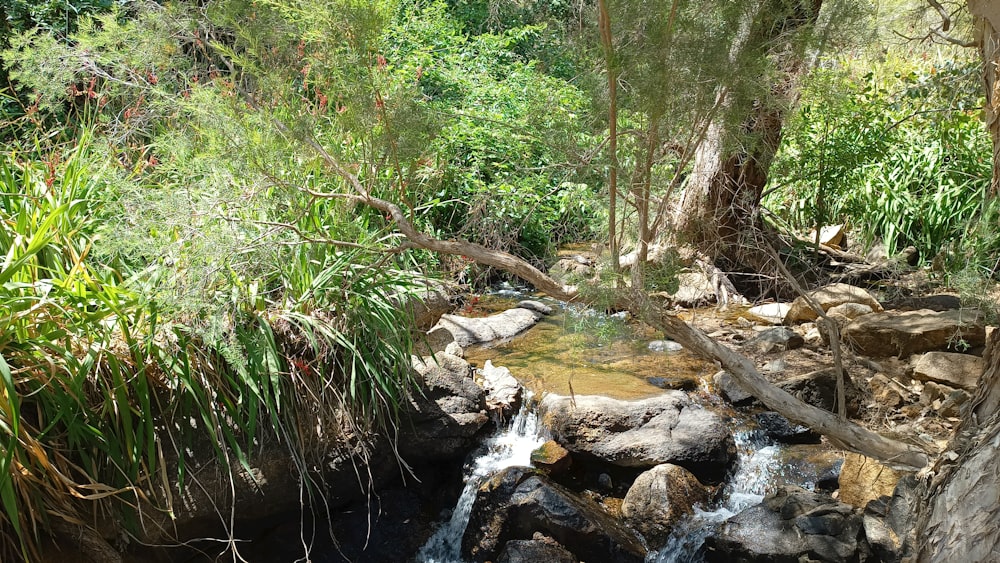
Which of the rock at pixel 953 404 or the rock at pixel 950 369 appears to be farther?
the rock at pixel 950 369

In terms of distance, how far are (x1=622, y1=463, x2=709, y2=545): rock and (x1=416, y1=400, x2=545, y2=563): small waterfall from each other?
685 mm

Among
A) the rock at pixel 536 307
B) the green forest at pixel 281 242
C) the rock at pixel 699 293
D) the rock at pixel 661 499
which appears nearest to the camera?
the green forest at pixel 281 242

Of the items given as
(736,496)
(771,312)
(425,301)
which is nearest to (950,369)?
(736,496)

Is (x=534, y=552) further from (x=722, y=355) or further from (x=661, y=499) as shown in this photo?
(x=722, y=355)

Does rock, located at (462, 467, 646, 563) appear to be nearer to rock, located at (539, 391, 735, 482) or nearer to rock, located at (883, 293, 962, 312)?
rock, located at (539, 391, 735, 482)

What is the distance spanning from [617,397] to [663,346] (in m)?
1.36

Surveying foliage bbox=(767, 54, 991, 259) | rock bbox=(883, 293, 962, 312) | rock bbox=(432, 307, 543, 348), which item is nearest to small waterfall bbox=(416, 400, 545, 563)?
rock bbox=(432, 307, 543, 348)

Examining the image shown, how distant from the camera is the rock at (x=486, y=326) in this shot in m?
6.41

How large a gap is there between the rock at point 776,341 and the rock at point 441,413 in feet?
8.29

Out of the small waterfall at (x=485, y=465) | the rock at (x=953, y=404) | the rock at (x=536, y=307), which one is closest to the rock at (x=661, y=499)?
the small waterfall at (x=485, y=465)

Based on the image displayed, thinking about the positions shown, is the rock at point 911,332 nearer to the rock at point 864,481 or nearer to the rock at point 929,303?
the rock at point 929,303

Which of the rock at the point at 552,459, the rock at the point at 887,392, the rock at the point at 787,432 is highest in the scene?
the rock at the point at 887,392

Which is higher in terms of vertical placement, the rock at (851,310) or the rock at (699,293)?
the rock at (851,310)

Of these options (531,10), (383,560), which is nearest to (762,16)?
(383,560)
